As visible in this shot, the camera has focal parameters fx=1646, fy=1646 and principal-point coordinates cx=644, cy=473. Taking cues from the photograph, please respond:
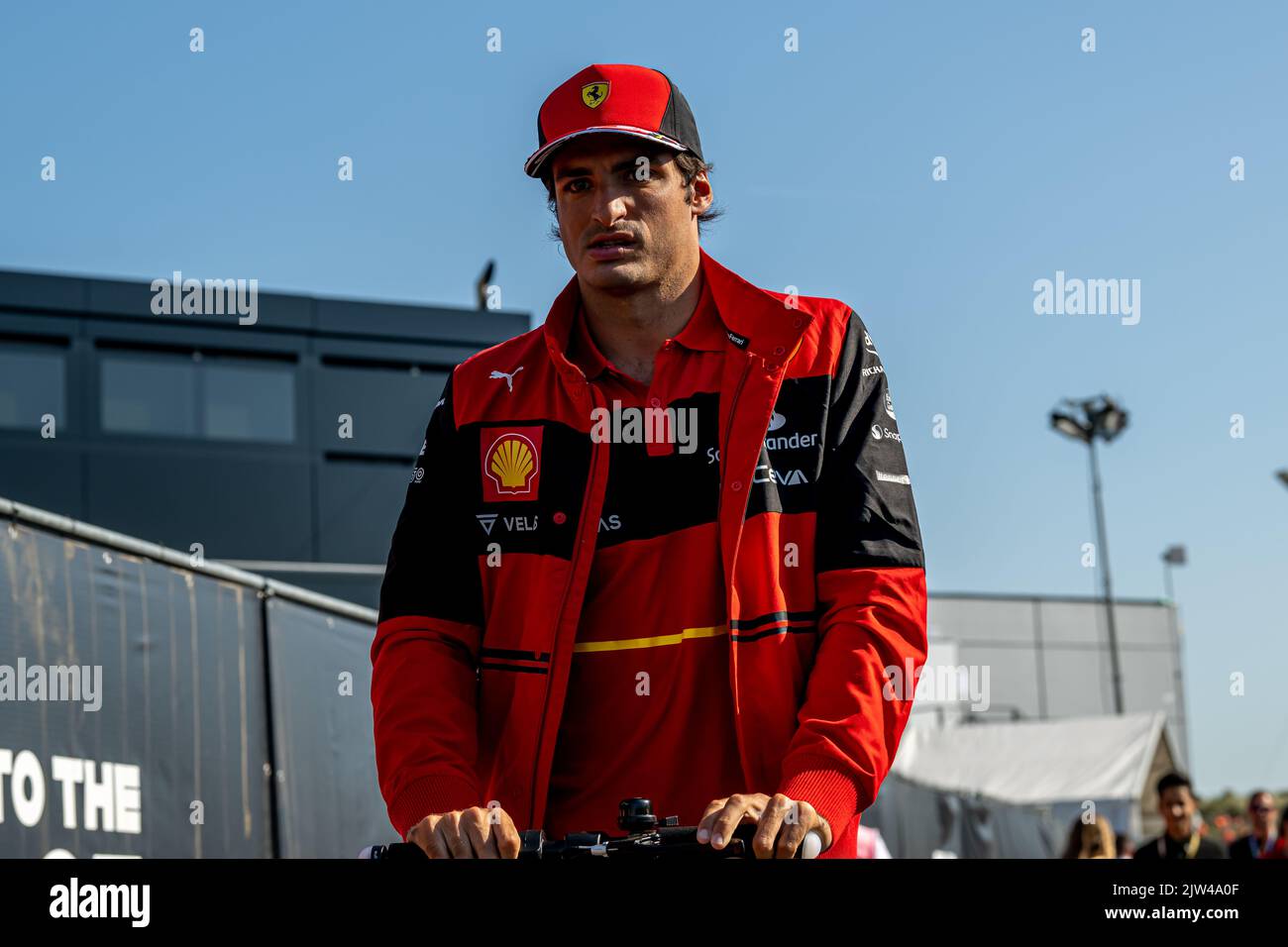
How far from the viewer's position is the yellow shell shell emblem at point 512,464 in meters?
3.12

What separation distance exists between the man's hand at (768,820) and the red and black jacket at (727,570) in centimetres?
19

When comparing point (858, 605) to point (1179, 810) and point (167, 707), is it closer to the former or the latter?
point (167, 707)

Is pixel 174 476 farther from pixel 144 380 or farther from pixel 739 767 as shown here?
pixel 739 767

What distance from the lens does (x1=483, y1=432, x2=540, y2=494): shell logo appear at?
3113 mm

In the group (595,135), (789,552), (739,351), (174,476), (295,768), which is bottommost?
(295,768)

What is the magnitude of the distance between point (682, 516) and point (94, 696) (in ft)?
18.0

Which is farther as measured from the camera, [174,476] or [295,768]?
[174,476]

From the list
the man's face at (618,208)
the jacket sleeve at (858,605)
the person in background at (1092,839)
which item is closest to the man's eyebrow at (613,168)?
the man's face at (618,208)

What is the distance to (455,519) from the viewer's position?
3.17 m

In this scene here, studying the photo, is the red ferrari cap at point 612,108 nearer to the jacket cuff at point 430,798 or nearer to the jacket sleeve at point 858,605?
the jacket sleeve at point 858,605

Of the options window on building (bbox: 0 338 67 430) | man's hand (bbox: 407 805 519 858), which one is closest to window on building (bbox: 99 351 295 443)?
window on building (bbox: 0 338 67 430)

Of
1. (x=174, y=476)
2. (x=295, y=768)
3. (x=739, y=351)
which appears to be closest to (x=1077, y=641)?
(x=174, y=476)

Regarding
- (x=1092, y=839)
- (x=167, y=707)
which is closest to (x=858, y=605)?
(x=167, y=707)

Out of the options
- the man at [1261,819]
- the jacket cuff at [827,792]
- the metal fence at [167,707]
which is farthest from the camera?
the man at [1261,819]
